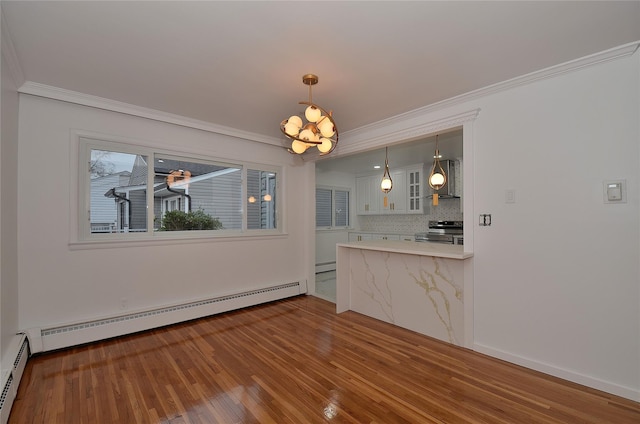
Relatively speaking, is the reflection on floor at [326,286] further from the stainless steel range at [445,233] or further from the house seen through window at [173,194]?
the stainless steel range at [445,233]

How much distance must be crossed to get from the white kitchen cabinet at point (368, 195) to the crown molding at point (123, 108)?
3831mm

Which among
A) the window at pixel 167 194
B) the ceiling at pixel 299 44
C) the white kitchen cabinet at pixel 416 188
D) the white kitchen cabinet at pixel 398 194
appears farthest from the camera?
the white kitchen cabinet at pixel 398 194

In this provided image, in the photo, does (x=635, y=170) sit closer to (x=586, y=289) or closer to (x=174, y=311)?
(x=586, y=289)

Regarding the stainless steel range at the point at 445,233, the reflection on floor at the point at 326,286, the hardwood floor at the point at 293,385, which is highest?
the stainless steel range at the point at 445,233

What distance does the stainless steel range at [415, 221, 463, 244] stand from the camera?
5680mm

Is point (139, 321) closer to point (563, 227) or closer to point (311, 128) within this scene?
point (311, 128)

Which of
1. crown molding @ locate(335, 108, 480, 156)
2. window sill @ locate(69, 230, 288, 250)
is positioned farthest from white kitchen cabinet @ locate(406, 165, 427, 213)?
window sill @ locate(69, 230, 288, 250)

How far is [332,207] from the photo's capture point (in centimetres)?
752

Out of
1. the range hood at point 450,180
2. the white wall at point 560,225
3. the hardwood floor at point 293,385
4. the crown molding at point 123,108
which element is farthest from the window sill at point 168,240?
the range hood at point 450,180

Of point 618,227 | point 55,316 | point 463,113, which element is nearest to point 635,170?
point 618,227

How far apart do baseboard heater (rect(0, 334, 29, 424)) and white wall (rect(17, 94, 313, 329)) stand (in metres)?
0.26

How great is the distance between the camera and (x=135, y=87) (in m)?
2.82

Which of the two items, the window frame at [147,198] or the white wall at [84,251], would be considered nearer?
the white wall at [84,251]

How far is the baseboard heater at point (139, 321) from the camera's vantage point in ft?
9.25
